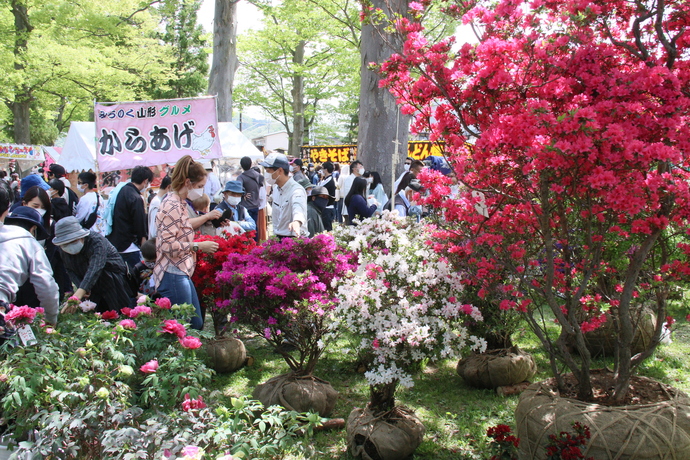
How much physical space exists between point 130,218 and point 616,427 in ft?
16.8

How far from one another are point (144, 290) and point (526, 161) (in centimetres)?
379

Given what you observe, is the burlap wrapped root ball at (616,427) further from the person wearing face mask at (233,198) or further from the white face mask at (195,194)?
the person wearing face mask at (233,198)

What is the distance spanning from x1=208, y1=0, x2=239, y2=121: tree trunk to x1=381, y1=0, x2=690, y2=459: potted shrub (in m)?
10.3

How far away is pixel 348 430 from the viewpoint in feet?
11.2

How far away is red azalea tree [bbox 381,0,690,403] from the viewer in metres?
2.34

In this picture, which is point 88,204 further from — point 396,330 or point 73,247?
point 396,330

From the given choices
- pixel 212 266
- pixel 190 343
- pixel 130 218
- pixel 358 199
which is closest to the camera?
pixel 190 343

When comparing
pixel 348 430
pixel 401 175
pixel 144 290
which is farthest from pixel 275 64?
pixel 348 430

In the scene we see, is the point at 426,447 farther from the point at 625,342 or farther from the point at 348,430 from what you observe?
the point at 625,342

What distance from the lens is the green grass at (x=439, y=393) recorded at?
358 cm

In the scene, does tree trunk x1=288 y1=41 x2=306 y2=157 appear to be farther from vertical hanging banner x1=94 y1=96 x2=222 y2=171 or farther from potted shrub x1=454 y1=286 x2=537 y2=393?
potted shrub x1=454 y1=286 x2=537 y2=393

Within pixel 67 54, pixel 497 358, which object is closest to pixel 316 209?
pixel 497 358

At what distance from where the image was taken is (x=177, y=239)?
4062 millimetres

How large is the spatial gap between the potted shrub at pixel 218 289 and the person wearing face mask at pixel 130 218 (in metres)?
1.20
